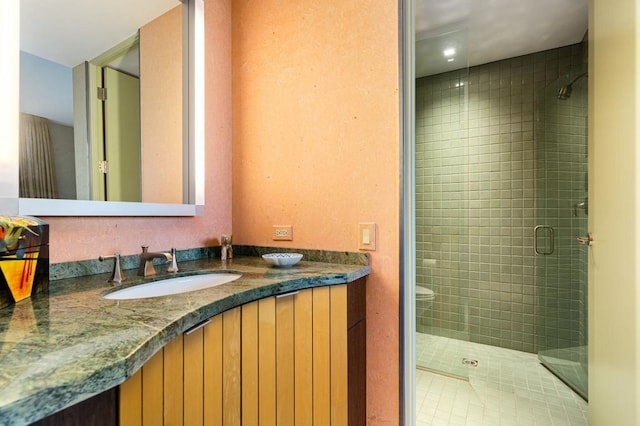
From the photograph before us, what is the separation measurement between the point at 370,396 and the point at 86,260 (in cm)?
131

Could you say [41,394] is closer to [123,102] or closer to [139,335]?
[139,335]

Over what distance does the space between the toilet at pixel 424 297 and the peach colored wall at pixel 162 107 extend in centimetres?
185

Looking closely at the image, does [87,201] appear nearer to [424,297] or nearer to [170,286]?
[170,286]

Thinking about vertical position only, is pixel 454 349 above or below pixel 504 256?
below

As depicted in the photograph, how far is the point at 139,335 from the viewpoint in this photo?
1.91ft

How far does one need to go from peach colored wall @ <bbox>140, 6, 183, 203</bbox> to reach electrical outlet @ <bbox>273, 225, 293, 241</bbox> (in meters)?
0.50

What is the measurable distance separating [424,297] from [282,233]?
1411 millimetres

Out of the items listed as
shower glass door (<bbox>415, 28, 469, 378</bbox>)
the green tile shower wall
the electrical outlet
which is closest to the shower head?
the green tile shower wall

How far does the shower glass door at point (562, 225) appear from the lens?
2.09 meters

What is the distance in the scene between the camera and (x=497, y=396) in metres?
1.85

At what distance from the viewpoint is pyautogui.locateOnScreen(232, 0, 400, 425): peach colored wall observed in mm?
1392

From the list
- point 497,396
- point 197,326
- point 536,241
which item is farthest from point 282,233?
point 536,241

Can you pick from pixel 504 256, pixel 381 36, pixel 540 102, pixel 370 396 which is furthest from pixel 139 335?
pixel 540 102

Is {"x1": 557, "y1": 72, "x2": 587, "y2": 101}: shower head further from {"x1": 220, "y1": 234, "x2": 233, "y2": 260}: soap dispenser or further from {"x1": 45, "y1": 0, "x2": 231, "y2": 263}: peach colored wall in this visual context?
{"x1": 220, "y1": 234, "x2": 233, "y2": 260}: soap dispenser
